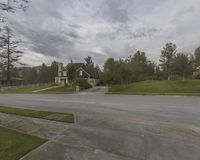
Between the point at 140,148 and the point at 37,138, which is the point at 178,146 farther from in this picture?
the point at 37,138

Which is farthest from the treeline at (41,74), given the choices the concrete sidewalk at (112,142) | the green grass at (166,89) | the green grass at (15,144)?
the green grass at (15,144)

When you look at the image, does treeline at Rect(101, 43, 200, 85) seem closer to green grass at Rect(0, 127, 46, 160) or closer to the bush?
the bush

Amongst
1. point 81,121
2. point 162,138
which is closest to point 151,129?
point 162,138

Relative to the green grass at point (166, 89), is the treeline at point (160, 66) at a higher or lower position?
higher

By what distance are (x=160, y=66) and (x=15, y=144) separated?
64191mm

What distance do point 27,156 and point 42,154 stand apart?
36 centimetres

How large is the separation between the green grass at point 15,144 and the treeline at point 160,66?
4164 centimetres

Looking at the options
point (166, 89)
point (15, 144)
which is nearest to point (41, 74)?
point (166, 89)

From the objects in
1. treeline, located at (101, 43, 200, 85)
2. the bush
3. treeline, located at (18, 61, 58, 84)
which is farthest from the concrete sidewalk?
treeline, located at (18, 61, 58, 84)

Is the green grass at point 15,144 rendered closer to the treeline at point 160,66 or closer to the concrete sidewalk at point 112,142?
the concrete sidewalk at point 112,142

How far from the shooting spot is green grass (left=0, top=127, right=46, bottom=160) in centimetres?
485

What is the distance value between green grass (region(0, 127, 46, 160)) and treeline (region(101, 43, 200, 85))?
1639 inches

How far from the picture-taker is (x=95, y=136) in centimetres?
630

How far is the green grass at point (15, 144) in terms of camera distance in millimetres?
4853
